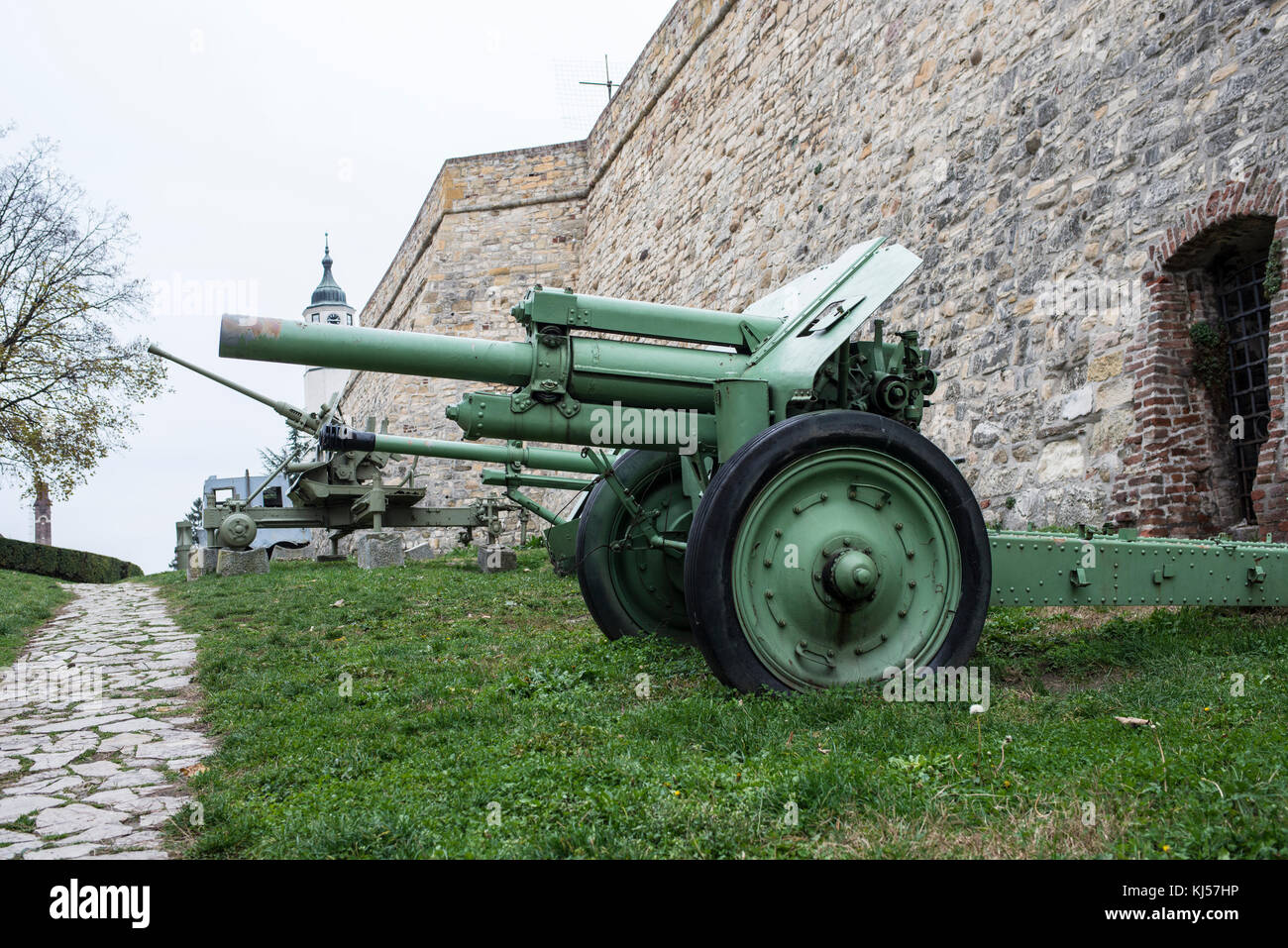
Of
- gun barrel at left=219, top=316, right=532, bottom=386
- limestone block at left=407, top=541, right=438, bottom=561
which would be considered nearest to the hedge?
limestone block at left=407, top=541, right=438, bottom=561

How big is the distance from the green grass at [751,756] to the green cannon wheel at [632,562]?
0.96ft

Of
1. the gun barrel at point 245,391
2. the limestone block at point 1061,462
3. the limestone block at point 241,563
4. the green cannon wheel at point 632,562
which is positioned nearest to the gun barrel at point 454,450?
the gun barrel at point 245,391

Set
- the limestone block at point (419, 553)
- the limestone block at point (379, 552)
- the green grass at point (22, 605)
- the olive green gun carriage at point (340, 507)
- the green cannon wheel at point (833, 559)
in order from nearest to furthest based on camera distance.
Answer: the green cannon wheel at point (833, 559)
the green grass at point (22, 605)
the limestone block at point (379, 552)
the olive green gun carriage at point (340, 507)
the limestone block at point (419, 553)

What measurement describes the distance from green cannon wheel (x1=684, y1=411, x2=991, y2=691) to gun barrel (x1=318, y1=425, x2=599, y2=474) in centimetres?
571

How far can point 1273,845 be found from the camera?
2395 millimetres

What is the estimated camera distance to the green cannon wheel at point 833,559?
13.7 ft

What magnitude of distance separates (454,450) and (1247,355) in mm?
6948

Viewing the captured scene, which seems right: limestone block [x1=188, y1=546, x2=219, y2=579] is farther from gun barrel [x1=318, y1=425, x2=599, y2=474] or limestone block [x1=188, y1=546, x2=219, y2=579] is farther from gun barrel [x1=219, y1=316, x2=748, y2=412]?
gun barrel [x1=219, y1=316, x2=748, y2=412]

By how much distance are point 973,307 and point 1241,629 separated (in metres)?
4.58

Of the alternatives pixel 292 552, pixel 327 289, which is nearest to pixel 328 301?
pixel 327 289

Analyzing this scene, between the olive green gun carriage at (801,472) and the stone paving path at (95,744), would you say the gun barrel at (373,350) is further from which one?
the stone paving path at (95,744)

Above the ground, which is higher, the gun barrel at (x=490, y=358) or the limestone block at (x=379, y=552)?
the gun barrel at (x=490, y=358)

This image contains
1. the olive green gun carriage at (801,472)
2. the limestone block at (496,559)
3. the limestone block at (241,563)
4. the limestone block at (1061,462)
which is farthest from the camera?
the limestone block at (241,563)

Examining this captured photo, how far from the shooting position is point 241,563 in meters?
14.8
